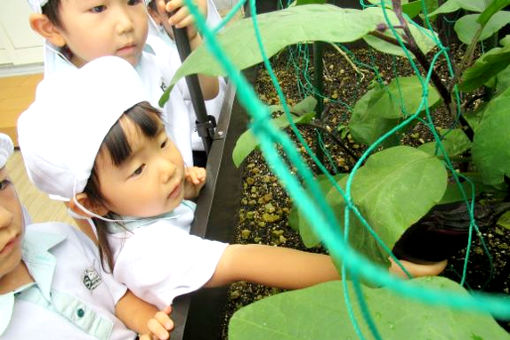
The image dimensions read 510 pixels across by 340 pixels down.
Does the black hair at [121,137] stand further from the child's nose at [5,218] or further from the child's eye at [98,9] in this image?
the child's eye at [98,9]

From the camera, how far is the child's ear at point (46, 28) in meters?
0.79

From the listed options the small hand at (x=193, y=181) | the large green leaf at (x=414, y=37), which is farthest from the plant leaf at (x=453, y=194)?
the small hand at (x=193, y=181)

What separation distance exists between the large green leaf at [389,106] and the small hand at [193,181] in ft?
0.96

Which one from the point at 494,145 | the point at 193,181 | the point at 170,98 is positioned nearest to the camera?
the point at 494,145

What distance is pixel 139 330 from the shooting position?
673mm

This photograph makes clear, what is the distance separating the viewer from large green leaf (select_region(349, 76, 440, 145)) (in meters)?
0.57

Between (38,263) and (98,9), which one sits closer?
(38,263)

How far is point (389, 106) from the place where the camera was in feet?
1.90

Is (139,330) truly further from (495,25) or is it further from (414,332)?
(495,25)

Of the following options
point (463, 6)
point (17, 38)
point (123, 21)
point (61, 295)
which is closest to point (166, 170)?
point (61, 295)

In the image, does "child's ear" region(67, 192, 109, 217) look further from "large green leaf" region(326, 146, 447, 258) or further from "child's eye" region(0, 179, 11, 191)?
"large green leaf" region(326, 146, 447, 258)

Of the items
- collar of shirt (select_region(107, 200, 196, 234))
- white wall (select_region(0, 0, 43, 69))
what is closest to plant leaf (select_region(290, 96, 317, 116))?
collar of shirt (select_region(107, 200, 196, 234))

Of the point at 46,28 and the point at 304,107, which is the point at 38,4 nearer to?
the point at 46,28

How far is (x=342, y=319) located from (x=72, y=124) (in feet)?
1.46
